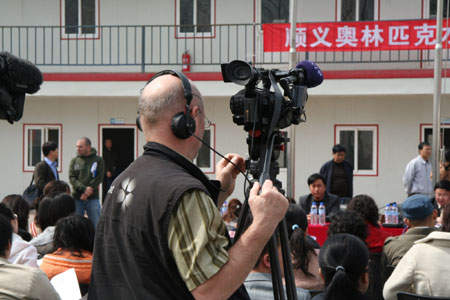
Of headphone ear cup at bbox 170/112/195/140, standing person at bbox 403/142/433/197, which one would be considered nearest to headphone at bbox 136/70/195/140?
headphone ear cup at bbox 170/112/195/140

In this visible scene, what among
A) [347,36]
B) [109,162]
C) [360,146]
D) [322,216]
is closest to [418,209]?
[322,216]

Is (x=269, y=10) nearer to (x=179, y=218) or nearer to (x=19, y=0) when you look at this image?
(x=19, y=0)

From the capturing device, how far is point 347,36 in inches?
480

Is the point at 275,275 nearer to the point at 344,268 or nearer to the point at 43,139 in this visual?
the point at 344,268

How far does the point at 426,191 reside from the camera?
10.3 metres

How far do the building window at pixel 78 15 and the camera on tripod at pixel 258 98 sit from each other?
13.0 meters

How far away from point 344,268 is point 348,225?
160cm

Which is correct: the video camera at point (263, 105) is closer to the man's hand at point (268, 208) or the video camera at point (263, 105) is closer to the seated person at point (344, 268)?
the man's hand at point (268, 208)

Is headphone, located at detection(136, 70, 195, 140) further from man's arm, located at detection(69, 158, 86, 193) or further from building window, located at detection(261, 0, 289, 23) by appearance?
building window, located at detection(261, 0, 289, 23)

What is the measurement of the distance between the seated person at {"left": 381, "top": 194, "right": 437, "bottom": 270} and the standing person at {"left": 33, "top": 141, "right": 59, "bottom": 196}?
19.0 feet

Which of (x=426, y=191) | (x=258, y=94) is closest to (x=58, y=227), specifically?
(x=258, y=94)

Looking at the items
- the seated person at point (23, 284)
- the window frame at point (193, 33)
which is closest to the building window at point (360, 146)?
the window frame at point (193, 33)

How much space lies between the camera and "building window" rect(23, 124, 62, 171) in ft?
47.5

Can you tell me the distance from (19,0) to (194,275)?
14392 mm
